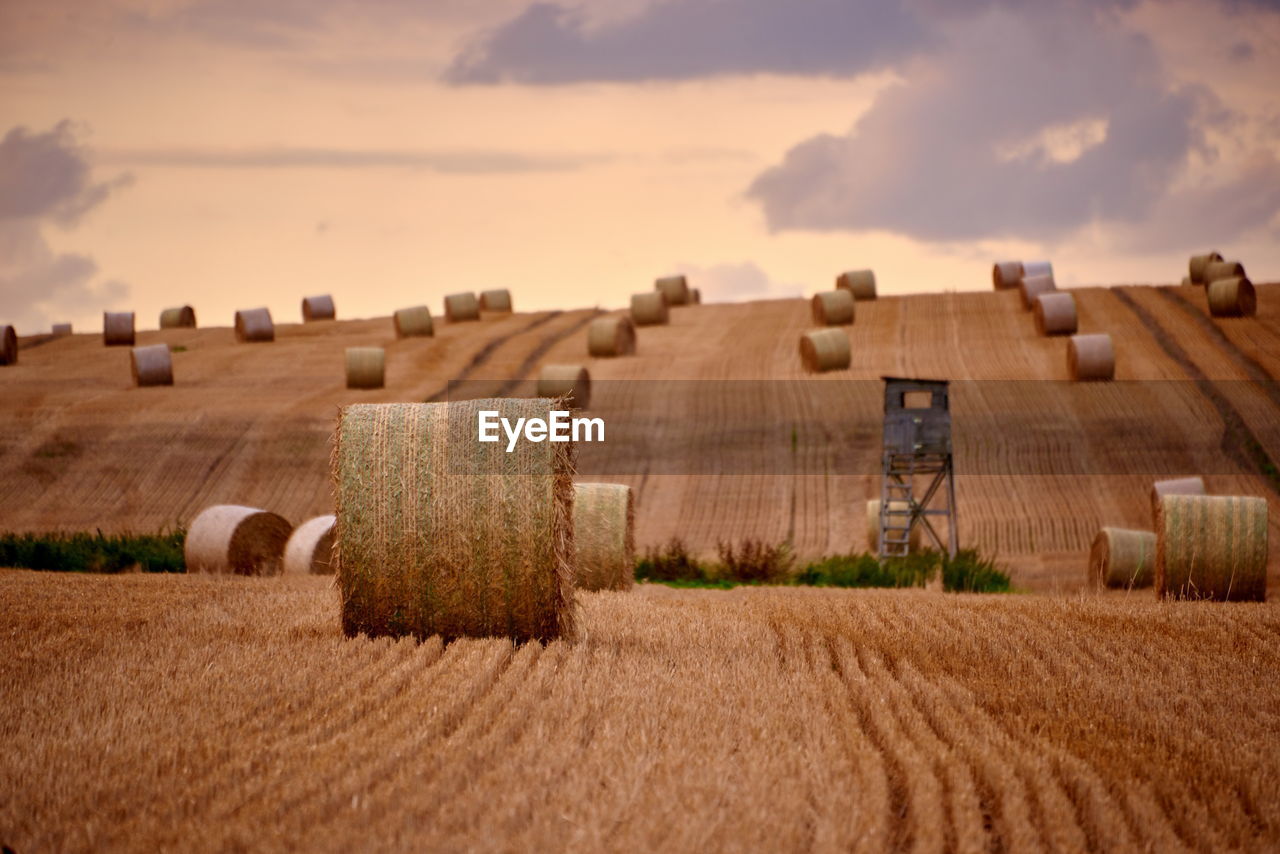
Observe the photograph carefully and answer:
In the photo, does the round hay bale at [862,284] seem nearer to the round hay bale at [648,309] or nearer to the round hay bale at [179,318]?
the round hay bale at [648,309]

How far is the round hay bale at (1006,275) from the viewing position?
42875mm

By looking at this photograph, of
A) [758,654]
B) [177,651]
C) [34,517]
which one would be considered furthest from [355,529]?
[34,517]

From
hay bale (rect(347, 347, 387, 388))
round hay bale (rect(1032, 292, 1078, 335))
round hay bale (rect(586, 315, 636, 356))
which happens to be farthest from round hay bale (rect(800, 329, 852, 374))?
hay bale (rect(347, 347, 387, 388))

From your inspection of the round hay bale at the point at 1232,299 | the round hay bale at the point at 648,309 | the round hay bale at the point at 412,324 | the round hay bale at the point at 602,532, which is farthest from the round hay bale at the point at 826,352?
the round hay bale at the point at 602,532

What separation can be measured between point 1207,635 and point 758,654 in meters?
3.70

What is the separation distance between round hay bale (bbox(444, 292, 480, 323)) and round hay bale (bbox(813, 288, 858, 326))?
1185 centimetres

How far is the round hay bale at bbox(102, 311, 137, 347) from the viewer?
42.0 m

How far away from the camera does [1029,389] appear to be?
29484 millimetres

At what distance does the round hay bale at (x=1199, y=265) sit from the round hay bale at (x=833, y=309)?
11742 millimetres

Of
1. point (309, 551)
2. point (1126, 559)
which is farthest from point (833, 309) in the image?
point (309, 551)

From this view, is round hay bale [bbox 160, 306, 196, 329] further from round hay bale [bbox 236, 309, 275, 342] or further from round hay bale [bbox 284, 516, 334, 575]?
round hay bale [bbox 284, 516, 334, 575]

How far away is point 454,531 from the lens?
8.65m

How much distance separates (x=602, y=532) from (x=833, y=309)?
998 inches

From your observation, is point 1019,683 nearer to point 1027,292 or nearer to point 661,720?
point 661,720
